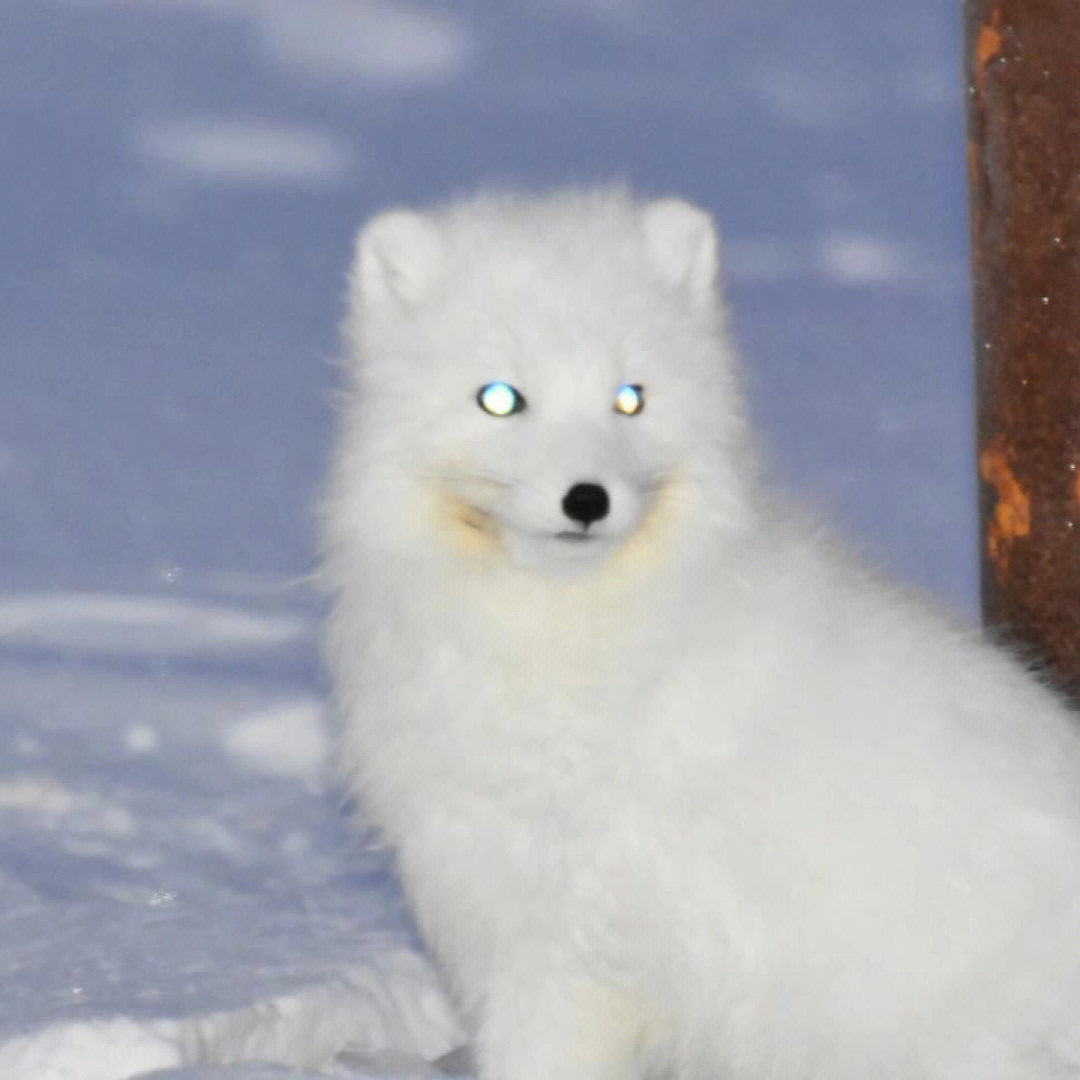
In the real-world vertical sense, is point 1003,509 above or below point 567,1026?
above

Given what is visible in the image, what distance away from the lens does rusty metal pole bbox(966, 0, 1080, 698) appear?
14.3 ft

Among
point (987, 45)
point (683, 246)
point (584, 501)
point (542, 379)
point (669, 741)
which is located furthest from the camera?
point (987, 45)

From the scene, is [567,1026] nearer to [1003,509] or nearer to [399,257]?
[399,257]

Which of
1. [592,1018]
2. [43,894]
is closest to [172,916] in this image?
[43,894]

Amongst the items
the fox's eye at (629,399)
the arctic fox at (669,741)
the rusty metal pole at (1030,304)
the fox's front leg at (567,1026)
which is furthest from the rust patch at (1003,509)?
the fox's front leg at (567,1026)

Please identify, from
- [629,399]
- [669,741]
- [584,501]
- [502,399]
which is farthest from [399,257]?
[669,741]

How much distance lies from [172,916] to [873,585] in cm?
188

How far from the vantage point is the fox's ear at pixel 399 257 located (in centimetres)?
375

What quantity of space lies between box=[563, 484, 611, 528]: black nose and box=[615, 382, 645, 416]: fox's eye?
21cm

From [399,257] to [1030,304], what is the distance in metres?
1.29

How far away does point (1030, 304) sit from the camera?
4.45 metres

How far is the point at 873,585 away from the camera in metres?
3.95

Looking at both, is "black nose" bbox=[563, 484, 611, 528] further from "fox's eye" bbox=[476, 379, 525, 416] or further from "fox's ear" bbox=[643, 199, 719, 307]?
"fox's ear" bbox=[643, 199, 719, 307]

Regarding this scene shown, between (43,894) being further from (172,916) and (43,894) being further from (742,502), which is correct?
(742,502)
